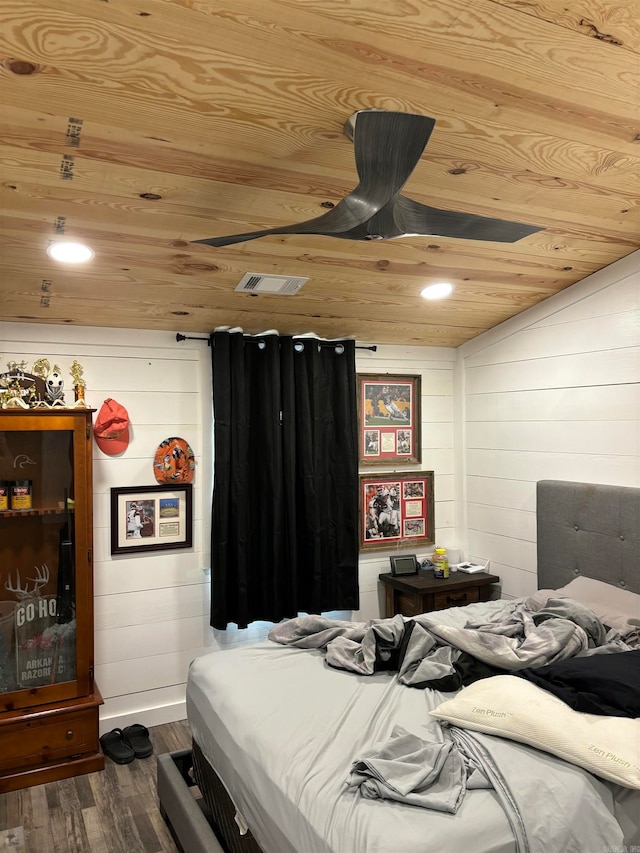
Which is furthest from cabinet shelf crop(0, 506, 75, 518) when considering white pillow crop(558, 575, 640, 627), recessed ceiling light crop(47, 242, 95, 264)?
white pillow crop(558, 575, 640, 627)

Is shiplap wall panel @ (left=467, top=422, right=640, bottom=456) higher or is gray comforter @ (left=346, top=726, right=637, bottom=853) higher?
shiplap wall panel @ (left=467, top=422, right=640, bottom=456)

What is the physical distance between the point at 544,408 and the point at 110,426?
2550 millimetres

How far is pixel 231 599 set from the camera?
3.65 meters

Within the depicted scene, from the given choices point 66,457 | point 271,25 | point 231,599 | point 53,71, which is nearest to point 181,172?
point 53,71

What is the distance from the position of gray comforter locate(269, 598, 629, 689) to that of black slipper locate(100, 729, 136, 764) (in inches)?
42.7

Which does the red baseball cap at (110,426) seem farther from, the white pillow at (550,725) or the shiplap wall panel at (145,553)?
the white pillow at (550,725)

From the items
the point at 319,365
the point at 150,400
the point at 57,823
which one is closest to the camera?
the point at 57,823

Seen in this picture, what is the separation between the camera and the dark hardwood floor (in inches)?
98.2

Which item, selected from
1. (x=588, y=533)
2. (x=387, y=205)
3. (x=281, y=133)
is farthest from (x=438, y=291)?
(x=387, y=205)

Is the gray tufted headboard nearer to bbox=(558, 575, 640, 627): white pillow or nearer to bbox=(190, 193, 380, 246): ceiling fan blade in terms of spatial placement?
bbox=(558, 575, 640, 627): white pillow

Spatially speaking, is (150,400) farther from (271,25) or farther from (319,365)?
(271,25)

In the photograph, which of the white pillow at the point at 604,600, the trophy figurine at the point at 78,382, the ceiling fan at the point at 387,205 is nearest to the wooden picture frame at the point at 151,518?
the trophy figurine at the point at 78,382

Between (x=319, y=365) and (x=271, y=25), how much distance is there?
2480 mm

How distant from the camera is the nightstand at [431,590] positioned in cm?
386
